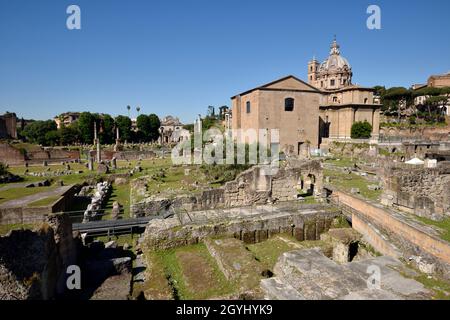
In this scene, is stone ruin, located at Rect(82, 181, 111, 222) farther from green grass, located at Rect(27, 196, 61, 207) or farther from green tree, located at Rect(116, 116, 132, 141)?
green tree, located at Rect(116, 116, 132, 141)

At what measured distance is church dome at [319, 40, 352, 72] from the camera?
173 feet

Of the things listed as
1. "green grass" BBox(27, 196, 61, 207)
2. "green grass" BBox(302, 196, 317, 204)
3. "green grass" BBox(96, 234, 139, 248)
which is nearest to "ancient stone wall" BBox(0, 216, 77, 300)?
"green grass" BBox(96, 234, 139, 248)

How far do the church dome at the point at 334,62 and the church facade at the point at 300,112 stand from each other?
903 cm

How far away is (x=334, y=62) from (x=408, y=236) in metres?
52.8

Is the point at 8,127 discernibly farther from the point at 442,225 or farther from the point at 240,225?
the point at 442,225

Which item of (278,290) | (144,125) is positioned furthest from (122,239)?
(144,125)

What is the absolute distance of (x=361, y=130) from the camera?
40188 millimetres

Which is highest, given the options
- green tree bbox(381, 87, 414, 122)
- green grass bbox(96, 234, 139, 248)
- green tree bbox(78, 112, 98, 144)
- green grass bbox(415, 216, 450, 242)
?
green tree bbox(381, 87, 414, 122)

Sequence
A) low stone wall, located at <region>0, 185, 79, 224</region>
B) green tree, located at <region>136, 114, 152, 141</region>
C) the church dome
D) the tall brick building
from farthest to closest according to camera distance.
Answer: the tall brick building
green tree, located at <region>136, 114, 152, 141</region>
the church dome
low stone wall, located at <region>0, 185, 79, 224</region>

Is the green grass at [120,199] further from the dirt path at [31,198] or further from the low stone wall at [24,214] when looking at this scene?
the dirt path at [31,198]

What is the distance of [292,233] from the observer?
1019 centimetres

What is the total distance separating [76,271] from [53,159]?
39109 mm

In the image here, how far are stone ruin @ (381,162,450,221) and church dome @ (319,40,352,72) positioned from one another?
46430mm
